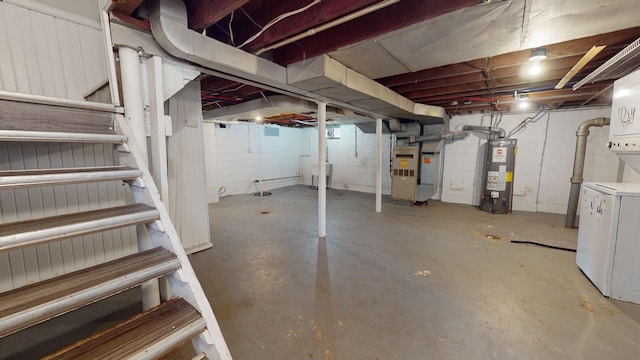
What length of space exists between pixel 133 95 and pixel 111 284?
1249 mm

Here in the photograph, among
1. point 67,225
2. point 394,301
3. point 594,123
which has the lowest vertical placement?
point 394,301

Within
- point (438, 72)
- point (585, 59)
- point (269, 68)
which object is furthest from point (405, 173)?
point (269, 68)

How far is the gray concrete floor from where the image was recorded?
5.40ft

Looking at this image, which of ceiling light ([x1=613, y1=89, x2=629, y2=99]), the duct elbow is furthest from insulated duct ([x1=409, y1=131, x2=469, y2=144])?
ceiling light ([x1=613, y1=89, x2=629, y2=99])

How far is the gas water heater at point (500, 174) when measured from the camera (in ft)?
15.7

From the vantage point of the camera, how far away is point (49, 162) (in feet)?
6.32

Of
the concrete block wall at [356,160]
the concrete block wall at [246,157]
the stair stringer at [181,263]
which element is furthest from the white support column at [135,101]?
the concrete block wall at [356,160]

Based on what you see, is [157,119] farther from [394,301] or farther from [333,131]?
[333,131]

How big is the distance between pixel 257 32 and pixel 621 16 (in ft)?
8.38

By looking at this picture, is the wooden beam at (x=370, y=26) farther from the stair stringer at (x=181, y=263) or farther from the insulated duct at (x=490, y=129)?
the insulated duct at (x=490, y=129)

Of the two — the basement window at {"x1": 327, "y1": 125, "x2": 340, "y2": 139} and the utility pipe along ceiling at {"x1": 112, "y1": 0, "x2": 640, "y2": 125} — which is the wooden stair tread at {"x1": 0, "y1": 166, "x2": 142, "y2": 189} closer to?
the utility pipe along ceiling at {"x1": 112, "y1": 0, "x2": 640, "y2": 125}

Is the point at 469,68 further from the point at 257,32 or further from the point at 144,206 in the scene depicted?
the point at 144,206

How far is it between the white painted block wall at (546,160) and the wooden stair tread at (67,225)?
6211 millimetres

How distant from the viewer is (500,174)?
4.82 meters
